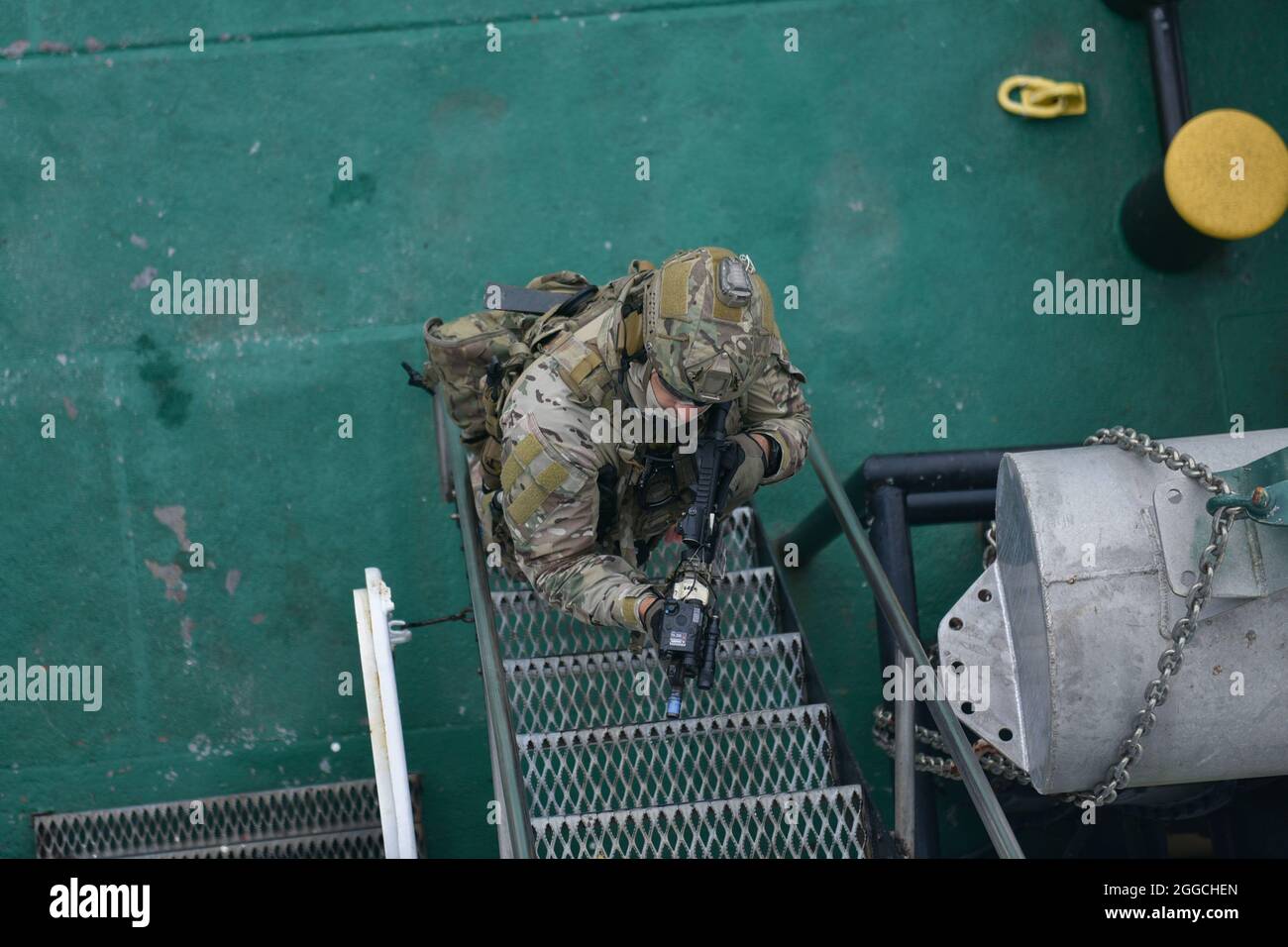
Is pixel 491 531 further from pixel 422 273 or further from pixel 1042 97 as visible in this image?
pixel 1042 97

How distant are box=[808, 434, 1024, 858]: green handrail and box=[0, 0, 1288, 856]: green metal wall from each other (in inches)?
49.6

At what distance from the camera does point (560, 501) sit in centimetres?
416

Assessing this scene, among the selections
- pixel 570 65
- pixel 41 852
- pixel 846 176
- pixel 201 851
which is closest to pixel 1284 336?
pixel 846 176

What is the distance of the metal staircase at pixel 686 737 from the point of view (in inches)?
166

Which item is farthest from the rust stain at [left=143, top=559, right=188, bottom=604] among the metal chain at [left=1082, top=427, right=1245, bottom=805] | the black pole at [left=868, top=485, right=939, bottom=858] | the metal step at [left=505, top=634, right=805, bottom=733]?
the metal chain at [left=1082, top=427, right=1245, bottom=805]

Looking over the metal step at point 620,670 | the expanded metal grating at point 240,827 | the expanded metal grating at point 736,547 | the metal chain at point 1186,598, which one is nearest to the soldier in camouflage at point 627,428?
the metal step at point 620,670

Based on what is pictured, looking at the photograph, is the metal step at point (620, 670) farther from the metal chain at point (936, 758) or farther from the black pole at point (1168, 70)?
the black pole at point (1168, 70)

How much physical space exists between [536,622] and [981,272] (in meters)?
2.52

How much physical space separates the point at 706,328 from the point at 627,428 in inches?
19.2

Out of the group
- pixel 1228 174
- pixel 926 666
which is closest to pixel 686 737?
pixel 926 666

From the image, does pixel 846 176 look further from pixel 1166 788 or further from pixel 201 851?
pixel 201 851

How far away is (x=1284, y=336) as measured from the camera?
6.09 m

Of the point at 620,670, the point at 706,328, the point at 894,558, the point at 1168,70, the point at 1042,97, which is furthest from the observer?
the point at 1042,97
